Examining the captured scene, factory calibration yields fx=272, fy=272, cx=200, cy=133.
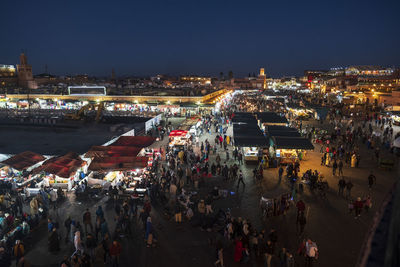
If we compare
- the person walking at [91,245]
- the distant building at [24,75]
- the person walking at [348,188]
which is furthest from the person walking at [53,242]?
the distant building at [24,75]

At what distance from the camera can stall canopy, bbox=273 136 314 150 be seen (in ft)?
53.9

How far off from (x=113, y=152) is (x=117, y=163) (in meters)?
1.56

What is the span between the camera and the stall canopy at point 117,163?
1274 centimetres

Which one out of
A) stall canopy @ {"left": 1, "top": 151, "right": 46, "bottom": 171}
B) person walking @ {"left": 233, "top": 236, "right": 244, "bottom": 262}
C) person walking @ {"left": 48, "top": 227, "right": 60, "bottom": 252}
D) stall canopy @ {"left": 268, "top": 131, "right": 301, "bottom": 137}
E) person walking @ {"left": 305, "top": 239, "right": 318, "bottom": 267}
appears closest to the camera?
person walking @ {"left": 305, "top": 239, "right": 318, "bottom": 267}

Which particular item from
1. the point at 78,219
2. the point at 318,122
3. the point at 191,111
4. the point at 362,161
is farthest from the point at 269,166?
the point at 191,111

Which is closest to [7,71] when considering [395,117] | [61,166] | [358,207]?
[61,166]

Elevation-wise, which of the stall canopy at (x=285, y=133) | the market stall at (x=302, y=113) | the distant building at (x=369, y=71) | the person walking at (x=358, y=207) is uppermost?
the distant building at (x=369, y=71)

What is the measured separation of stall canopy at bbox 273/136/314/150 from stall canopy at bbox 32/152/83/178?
1122cm

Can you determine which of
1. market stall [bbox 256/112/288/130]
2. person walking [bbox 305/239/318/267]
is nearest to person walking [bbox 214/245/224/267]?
person walking [bbox 305/239/318/267]

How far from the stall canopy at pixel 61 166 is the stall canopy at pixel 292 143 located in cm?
1122

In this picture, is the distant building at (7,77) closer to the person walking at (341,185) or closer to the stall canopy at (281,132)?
the stall canopy at (281,132)

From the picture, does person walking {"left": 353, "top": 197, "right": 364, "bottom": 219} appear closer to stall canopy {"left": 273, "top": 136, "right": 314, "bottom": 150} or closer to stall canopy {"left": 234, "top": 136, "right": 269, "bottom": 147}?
stall canopy {"left": 273, "top": 136, "right": 314, "bottom": 150}

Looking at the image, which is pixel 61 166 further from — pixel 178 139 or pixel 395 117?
pixel 395 117

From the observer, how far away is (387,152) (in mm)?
19594
